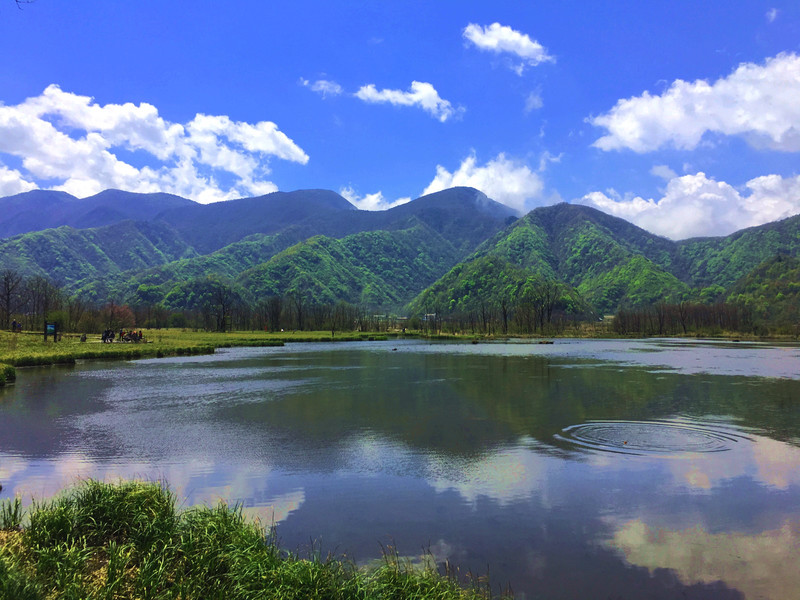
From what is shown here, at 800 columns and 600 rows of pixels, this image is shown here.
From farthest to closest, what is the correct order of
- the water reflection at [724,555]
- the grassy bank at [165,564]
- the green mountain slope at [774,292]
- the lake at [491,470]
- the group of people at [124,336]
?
1. the green mountain slope at [774,292]
2. the group of people at [124,336]
3. the lake at [491,470]
4. the water reflection at [724,555]
5. the grassy bank at [165,564]

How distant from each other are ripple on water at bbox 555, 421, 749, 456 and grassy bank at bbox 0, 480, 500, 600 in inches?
446

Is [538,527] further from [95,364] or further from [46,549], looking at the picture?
[95,364]

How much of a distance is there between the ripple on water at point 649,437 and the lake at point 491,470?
110 millimetres

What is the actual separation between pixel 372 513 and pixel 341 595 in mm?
4556

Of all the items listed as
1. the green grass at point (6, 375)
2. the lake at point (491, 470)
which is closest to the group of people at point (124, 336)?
the green grass at point (6, 375)

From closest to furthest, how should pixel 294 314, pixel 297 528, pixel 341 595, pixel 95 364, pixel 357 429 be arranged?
pixel 341 595, pixel 297 528, pixel 357 429, pixel 95 364, pixel 294 314

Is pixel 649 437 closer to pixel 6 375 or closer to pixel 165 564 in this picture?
pixel 165 564

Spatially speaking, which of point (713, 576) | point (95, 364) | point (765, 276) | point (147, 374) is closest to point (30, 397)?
point (147, 374)

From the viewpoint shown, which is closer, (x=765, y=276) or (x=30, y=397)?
(x=30, y=397)

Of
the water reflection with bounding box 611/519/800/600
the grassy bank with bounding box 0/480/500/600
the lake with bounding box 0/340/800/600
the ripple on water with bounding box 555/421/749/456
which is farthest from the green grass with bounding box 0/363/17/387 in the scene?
the water reflection with bounding box 611/519/800/600

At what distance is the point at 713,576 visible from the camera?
831 centimetres

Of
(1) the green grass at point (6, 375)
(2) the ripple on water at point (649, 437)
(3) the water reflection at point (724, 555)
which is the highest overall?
(1) the green grass at point (6, 375)

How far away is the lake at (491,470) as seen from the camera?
891cm

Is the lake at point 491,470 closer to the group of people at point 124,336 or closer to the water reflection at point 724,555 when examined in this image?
the water reflection at point 724,555
